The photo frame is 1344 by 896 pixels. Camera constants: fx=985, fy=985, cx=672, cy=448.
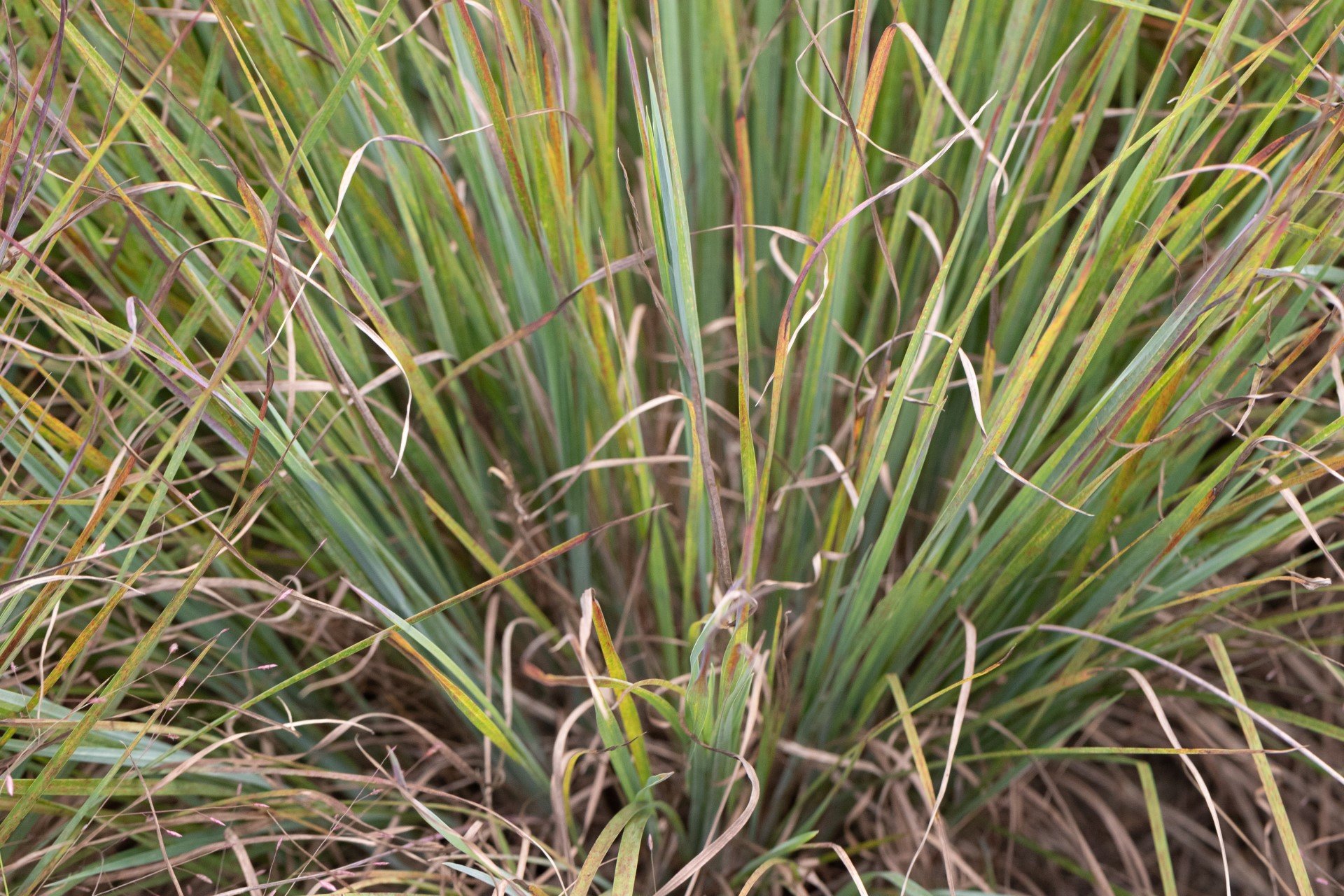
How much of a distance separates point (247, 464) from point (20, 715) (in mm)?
196

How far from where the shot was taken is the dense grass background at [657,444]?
53 centimetres

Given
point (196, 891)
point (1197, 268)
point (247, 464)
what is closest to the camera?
point (247, 464)

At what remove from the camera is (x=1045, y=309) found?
20.5 inches

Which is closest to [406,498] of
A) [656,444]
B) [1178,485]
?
[656,444]

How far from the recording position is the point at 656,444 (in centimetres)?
80

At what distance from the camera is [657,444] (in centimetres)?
80

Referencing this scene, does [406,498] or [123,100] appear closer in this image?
[123,100]

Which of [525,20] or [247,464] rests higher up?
[525,20]

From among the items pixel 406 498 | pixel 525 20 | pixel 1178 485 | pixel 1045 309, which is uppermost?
pixel 525 20

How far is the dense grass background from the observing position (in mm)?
526

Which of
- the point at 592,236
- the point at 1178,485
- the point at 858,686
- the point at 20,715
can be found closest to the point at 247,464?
the point at 20,715

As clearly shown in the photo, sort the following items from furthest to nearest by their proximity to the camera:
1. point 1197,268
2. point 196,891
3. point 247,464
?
point 1197,268 → point 196,891 → point 247,464

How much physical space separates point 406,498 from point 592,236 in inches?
9.3

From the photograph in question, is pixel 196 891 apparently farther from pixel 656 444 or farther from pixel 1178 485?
pixel 1178 485
